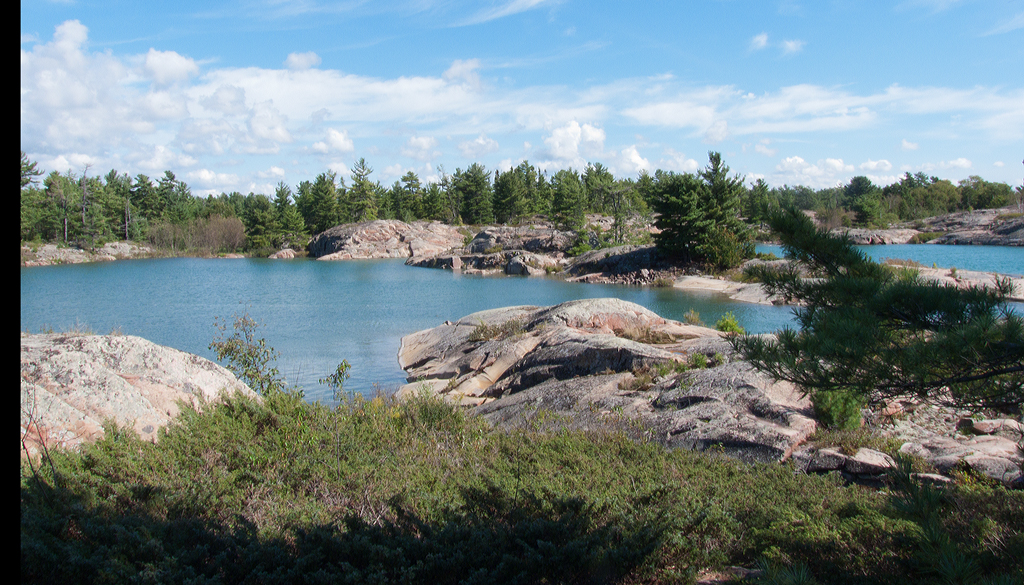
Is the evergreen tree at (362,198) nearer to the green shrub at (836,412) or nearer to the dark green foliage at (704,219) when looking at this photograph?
the dark green foliage at (704,219)

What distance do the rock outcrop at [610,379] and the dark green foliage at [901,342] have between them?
17.8 inches

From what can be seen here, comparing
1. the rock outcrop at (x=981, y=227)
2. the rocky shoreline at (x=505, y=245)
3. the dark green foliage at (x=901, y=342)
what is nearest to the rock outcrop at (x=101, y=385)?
the dark green foliage at (x=901, y=342)

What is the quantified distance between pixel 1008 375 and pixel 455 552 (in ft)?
12.1

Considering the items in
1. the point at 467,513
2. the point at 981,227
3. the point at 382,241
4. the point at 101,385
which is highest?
the point at 981,227

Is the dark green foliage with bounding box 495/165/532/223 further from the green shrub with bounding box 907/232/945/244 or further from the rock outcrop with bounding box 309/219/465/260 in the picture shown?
the green shrub with bounding box 907/232/945/244

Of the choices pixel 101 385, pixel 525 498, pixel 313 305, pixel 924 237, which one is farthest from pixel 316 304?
pixel 924 237

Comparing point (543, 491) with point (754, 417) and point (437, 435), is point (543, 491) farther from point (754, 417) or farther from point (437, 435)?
point (754, 417)

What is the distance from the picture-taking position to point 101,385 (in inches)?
271

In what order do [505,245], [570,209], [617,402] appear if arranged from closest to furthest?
[617,402] < [505,245] < [570,209]

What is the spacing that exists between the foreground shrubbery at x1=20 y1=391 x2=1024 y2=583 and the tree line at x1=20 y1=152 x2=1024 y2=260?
3959 centimetres

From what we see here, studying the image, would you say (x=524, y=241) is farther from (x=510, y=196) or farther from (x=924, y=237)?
(x=924, y=237)

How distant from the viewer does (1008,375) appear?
3605 millimetres

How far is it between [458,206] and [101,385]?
279 ft

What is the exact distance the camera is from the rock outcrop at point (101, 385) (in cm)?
612
